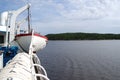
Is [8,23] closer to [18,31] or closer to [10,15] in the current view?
[10,15]

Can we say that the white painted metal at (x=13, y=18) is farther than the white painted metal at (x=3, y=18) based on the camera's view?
No

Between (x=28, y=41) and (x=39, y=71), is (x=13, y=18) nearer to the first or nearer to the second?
(x=28, y=41)

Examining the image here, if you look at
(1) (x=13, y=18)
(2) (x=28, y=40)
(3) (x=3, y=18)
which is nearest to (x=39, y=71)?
(2) (x=28, y=40)

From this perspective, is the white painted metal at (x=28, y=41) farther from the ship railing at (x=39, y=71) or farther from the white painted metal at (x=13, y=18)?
the ship railing at (x=39, y=71)

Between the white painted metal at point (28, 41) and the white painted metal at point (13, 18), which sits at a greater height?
the white painted metal at point (13, 18)

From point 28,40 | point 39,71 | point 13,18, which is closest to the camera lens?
point 39,71

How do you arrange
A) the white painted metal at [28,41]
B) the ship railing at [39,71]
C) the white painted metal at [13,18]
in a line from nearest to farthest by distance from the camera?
the ship railing at [39,71] → the white painted metal at [28,41] → the white painted metal at [13,18]

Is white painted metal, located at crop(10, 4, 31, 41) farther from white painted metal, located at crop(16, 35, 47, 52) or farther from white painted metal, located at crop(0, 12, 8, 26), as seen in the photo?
white painted metal, located at crop(0, 12, 8, 26)

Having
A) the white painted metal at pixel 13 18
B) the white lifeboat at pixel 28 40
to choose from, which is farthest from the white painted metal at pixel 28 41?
the white painted metal at pixel 13 18

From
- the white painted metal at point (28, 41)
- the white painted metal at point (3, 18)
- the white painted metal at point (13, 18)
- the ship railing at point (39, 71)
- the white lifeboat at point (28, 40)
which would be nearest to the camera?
the ship railing at point (39, 71)

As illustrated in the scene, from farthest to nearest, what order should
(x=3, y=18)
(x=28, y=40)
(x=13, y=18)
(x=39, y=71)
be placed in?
(x=3, y=18), (x=13, y=18), (x=28, y=40), (x=39, y=71)

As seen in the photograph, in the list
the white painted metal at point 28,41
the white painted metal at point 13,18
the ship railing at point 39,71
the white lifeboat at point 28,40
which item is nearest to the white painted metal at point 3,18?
the white painted metal at point 13,18

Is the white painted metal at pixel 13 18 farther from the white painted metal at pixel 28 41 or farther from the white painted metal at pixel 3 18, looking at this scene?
the white painted metal at pixel 3 18

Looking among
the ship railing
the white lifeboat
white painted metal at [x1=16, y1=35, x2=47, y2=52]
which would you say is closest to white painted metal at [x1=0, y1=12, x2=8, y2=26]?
the white lifeboat
